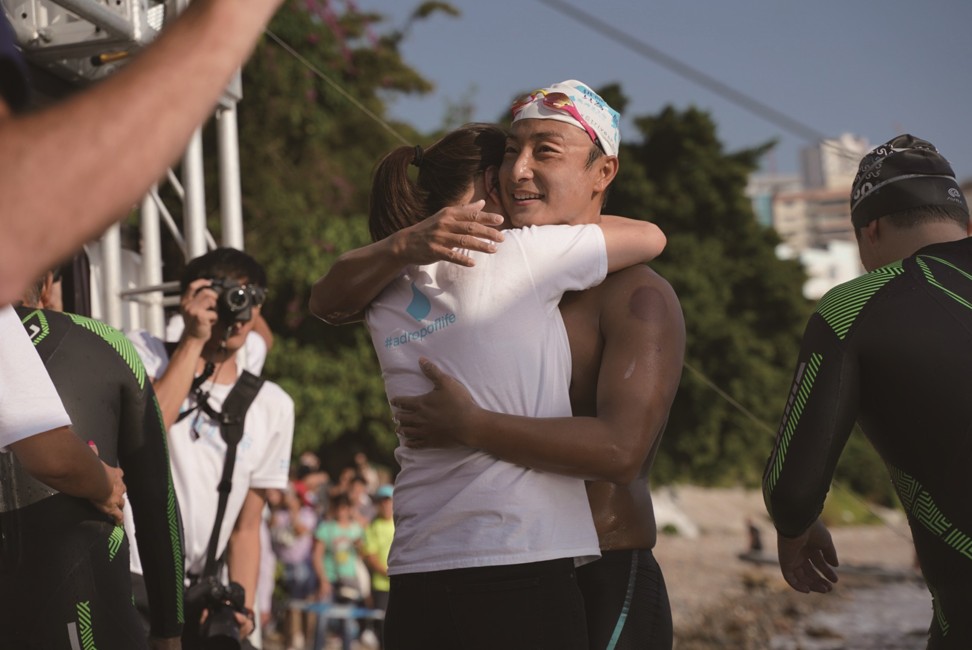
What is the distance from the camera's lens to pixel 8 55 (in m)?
1.04

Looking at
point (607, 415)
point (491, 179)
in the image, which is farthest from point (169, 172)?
point (607, 415)

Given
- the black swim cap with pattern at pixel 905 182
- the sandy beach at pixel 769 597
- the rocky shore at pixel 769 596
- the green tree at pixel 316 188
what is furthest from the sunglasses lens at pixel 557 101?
the green tree at pixel 316 188

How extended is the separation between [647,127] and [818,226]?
16620 centimetres

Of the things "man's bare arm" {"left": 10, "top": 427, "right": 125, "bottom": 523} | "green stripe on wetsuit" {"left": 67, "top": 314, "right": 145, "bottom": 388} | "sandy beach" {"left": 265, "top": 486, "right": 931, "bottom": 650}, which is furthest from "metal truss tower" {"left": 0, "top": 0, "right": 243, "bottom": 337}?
"sandy beach" {"left": 265, "top": 486, "right": 931, "bottom": 650}

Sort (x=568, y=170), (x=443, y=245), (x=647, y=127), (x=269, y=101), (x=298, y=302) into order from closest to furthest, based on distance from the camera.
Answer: (x=443, y=245) < (x=568, y=170) < (x=298, y=302) < (x=269, y=101) < (x=647, y=127)

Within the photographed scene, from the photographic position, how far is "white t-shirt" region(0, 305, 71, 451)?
2389mm

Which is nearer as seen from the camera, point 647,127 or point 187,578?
point 187,578

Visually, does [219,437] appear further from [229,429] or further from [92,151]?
[92,151]

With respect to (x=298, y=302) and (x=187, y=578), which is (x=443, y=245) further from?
(x=298, y=302)

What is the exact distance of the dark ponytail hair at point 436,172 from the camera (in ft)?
8.77

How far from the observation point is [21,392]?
7.86 ft

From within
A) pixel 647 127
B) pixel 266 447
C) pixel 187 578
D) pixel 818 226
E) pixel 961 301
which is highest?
pixel 961 301

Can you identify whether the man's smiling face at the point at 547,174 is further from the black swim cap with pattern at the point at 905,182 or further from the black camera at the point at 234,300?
the black camera at the point at 234,300

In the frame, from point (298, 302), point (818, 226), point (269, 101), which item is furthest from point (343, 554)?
point (818, 226)
